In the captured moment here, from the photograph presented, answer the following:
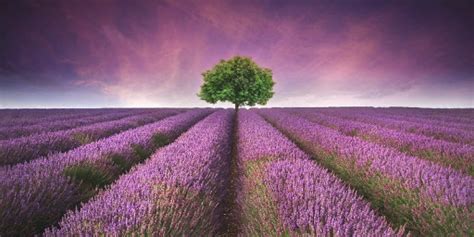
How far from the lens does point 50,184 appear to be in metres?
3.10

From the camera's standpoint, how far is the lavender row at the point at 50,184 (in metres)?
2.52

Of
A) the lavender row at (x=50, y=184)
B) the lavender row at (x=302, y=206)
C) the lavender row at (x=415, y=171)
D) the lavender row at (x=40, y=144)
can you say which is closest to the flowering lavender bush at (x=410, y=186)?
the lavender row at (x=415, y=171)

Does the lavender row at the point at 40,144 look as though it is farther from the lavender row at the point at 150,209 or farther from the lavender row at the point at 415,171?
the lavender row at the point at 415,171

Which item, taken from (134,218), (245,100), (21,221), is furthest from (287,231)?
(245,100)

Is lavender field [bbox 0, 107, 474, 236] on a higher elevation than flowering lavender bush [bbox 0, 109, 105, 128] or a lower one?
lower

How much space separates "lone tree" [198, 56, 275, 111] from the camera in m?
24.3

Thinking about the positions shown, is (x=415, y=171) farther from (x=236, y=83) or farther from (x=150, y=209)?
(x=236, y=83)

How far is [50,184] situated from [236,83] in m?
21.7

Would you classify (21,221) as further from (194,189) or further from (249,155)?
(249,155)

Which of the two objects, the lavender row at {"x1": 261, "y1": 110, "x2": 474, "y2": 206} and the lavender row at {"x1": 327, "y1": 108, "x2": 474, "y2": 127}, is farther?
the lavender row at {"x1": 327, "y1": 108, "x2": 474, "y2": 127}

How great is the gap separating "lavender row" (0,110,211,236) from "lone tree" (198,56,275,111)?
19.1 metres

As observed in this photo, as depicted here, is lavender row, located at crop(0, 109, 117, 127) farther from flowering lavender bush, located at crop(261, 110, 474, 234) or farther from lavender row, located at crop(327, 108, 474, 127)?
lavender row, located at crop(327, 108, 474, 127)

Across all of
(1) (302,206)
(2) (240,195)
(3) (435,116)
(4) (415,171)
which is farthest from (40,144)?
(3) (435,116)

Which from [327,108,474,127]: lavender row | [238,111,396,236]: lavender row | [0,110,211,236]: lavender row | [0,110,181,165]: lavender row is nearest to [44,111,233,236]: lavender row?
[0,110,211,236]: lavender row
